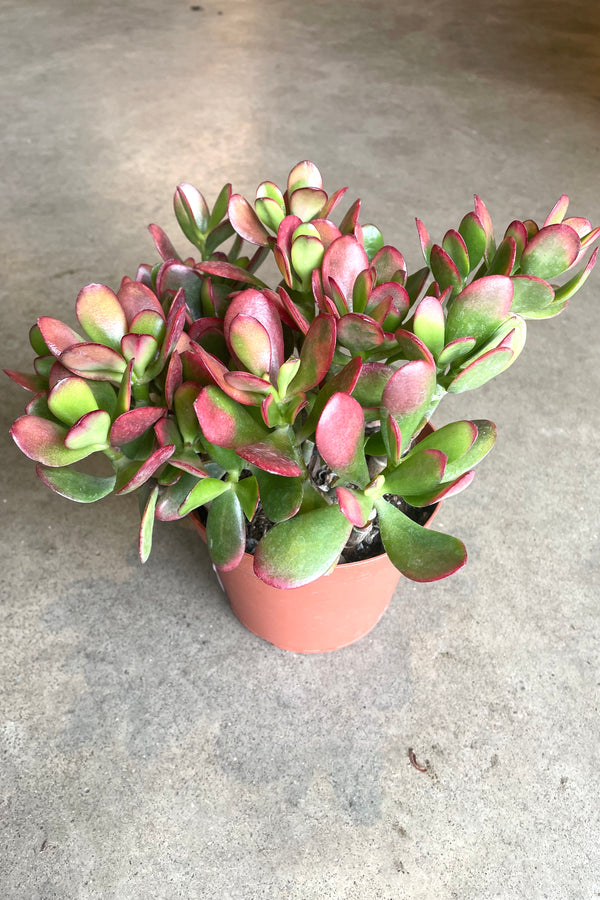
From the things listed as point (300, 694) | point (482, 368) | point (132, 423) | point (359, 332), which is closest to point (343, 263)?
point (359, 332)

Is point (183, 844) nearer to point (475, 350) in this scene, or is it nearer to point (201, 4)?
point (475, 350)

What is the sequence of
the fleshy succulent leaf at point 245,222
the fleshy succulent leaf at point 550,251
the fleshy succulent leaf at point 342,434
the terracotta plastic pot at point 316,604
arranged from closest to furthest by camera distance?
the fleshy succulent leaf at point 342,434
the fleshy succulent leaf at point 550,251
the fleshy succulent leaf at point 245,222
the terracotta plastic pot at point 316,604

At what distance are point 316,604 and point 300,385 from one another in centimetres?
42

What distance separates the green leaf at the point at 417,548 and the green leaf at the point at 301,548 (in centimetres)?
5

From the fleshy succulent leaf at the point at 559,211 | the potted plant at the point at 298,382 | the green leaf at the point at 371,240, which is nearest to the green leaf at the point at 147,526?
the potted plant at the point at 298,382

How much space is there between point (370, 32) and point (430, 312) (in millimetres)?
3483

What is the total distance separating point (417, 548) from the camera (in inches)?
32.1

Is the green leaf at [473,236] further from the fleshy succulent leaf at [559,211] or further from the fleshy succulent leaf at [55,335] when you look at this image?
the fleshy succulent leaf at [55,335]

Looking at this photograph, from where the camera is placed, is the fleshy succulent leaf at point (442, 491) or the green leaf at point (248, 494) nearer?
the fleshy succulent leaf at point (442, 491)

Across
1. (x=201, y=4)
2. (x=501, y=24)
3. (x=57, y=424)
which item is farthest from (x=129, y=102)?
(x=57, y=424)

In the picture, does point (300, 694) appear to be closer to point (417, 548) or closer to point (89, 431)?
point (417, 548)

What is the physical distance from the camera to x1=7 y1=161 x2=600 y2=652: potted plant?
30.6 inches

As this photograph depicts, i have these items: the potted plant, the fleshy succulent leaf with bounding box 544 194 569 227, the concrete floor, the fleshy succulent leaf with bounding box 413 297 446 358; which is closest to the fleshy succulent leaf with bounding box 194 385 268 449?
the potted plant

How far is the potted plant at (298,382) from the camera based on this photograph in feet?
2.55
